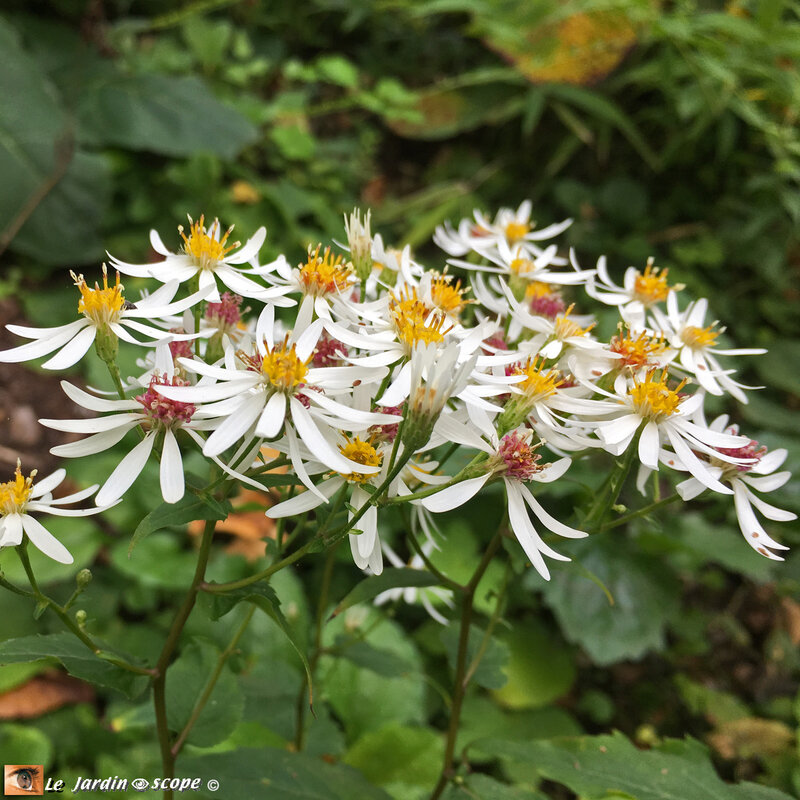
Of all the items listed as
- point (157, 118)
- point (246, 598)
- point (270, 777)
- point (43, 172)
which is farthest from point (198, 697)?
point (157, 118)

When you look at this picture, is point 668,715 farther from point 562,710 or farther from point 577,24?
point 577,24

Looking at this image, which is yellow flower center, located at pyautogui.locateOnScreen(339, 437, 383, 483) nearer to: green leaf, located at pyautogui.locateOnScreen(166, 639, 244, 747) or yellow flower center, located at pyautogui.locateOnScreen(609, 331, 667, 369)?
yellow flower center, located at pyautogui.locateOnScreen(609, 331, 667, 369)

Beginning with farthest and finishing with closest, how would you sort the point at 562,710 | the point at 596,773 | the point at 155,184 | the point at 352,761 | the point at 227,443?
the point at 155,184 < the point at 562,710 < the point at 352,761 < the point at 596,773 < the point at 227,443

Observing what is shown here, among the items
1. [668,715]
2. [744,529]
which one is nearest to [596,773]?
[744,529]

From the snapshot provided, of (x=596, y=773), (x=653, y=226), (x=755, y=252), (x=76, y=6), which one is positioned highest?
(x=76, y=6)

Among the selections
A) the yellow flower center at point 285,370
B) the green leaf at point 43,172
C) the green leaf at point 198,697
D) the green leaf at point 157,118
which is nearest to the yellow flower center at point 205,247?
the yellow flower center at point 285,370

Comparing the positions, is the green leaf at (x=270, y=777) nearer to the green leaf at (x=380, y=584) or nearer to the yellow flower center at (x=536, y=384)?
the green leaf at (x=380, y=584)
